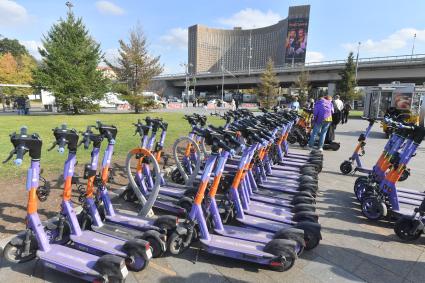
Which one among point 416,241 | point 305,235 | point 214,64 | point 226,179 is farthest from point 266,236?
point 214,64

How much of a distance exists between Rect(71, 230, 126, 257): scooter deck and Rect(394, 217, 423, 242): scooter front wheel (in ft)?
11.3

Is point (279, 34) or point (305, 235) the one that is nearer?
point (305, 235)

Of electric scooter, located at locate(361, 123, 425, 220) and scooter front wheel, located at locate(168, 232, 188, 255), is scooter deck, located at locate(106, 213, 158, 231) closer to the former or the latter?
scooter front wheel, located at locate(168, 232, 188, 255)

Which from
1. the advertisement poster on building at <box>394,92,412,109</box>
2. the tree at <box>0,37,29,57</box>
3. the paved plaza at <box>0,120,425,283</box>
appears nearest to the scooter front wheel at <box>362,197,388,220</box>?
the paved plaza at <box>0,120,425,283</box>

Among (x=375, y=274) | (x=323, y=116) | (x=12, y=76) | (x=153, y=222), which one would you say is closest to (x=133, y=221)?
(x=153, y=222)

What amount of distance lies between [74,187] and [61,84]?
785 inches

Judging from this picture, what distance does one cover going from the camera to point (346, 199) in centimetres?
518

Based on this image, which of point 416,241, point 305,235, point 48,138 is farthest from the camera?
point 48,138

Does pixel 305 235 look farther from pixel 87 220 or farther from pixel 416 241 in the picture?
pixel 87 220

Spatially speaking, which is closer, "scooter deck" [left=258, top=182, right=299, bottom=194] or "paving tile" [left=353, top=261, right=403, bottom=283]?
"paving tile" [left=353, top=261, right=403, bottom=283]

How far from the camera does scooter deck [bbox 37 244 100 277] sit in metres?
2.63

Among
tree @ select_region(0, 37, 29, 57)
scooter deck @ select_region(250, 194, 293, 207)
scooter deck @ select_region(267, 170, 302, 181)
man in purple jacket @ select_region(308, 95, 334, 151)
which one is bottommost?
scooter deck @ select_region(250, 194, 293, 207)

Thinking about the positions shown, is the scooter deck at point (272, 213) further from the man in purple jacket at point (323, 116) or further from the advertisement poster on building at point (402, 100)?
the advertisement poster on building at point (402, 100)

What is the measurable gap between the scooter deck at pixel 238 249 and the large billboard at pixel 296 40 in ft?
277
